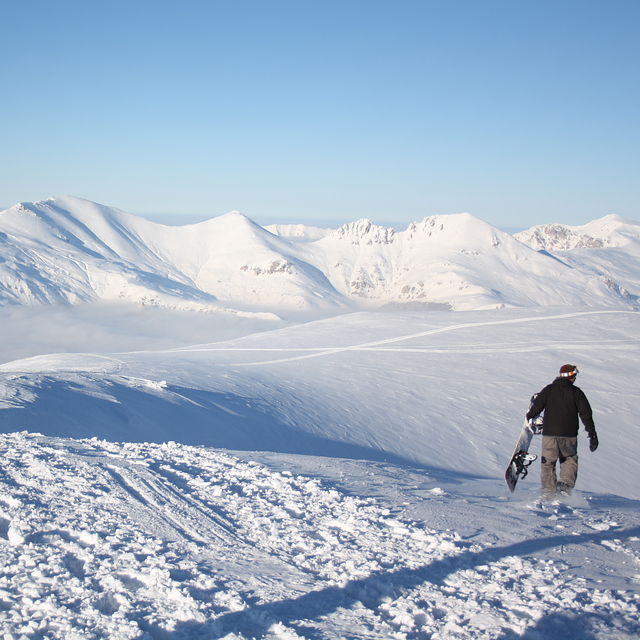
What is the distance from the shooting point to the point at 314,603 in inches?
166

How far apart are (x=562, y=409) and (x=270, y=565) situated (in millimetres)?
4550

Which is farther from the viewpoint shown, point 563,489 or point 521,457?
point 521,457

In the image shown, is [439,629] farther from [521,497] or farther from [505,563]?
[521,497]

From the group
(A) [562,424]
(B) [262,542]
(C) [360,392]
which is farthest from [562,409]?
(C) [360,392]

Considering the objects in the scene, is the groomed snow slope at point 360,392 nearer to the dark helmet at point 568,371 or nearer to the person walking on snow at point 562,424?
the person walking on snow at point 562,424

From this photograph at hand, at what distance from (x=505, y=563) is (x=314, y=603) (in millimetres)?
1914

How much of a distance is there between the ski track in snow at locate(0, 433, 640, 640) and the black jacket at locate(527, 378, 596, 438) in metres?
1.01

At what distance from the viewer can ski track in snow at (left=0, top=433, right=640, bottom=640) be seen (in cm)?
392

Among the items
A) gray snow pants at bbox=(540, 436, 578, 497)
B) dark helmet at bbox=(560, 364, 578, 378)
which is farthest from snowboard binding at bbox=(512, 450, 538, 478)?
dark helmet at bbox=(560, 364, 578, 378)

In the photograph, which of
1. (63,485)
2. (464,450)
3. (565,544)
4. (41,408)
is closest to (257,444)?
(41,408)

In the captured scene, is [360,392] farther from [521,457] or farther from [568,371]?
[568,371]

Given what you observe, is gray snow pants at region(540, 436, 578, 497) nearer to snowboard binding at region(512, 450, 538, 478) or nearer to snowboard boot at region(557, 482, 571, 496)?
snowboard boot at region(557, 482, 571, 496)

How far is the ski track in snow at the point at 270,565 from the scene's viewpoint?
12.9ft

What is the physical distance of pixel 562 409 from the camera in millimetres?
7324
